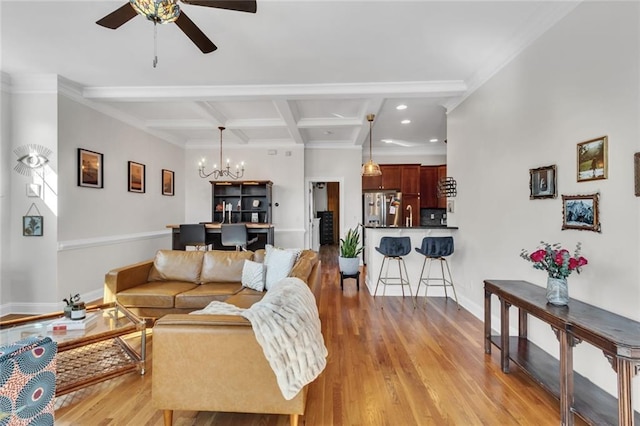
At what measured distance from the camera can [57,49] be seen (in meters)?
3.13

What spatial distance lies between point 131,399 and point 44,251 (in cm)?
291

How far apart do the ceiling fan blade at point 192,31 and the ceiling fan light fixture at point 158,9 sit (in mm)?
134

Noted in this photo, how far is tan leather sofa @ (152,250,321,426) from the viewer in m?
1.60

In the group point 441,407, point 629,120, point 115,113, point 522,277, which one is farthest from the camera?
point 115,113

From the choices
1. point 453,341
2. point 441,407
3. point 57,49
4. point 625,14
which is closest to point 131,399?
point 441,407

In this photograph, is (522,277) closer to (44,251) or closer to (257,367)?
(257,367)

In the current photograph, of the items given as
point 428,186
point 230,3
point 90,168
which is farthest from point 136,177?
point 428,186

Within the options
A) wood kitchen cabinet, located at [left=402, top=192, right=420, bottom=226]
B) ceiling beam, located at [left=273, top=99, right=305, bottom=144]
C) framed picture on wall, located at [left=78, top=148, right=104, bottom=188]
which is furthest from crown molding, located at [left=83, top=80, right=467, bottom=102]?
wood kitchen cabinet, located at [left=402, top=192, right=420, bottom=226]

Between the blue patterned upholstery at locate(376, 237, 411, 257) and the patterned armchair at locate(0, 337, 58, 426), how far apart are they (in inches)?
143

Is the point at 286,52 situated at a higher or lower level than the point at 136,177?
higher

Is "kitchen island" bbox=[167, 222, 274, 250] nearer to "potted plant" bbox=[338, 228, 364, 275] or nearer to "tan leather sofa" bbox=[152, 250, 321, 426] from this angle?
"potted plant" bbox=[338, 228, 364, 275]

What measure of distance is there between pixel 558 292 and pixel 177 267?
365 cm

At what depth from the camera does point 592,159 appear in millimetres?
2113

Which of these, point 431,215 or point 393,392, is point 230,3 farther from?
point 431,215
